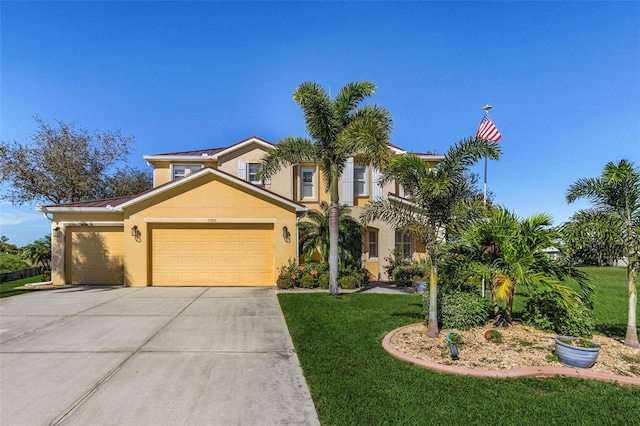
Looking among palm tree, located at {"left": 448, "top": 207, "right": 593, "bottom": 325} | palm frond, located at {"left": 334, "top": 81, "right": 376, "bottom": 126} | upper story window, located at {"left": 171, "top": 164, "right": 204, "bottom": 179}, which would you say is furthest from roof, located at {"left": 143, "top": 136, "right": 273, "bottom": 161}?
palm tree, located at {"left": 448, "top": 207, "right": 593, "bottom": 325}

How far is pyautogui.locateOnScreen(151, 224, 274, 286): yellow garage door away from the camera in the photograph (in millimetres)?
12734

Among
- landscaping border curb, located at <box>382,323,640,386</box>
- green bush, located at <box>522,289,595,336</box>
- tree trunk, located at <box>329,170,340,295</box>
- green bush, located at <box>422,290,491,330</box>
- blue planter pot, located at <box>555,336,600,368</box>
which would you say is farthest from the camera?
tree trunk, located at <box>329,170,340,295</box>

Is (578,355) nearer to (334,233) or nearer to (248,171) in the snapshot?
(334,233)

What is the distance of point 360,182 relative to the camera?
16.0 meters

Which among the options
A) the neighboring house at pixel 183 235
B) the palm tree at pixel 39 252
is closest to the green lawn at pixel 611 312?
the neighboring house at pixel 183 235

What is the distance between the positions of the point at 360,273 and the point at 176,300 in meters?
6.93

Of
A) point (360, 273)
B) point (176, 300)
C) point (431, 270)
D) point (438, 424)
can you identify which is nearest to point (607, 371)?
point (431, 270)

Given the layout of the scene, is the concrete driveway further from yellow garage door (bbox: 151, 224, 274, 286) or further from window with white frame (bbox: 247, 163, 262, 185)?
window with white frame (bbox: 247, 163, 262, 185)

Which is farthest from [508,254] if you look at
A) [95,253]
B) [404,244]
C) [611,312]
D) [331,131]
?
[95,253]

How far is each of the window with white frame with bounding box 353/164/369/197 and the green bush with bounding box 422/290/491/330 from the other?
31.9 feet

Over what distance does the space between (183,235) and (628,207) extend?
13.4 metres

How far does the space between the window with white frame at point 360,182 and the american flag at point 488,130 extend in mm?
6023

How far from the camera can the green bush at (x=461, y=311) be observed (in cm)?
626

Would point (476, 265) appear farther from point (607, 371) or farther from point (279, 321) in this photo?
point (279, 321)
